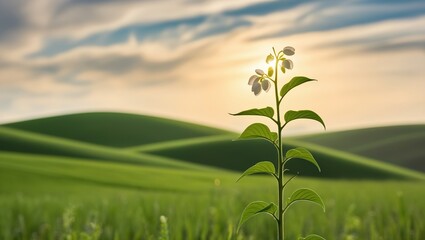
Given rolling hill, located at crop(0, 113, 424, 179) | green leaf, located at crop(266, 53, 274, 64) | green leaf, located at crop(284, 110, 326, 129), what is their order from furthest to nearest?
1. rolling hill, located at crop(0, 113, 424, 179)
2. green leaf, located at crop(266, 53, 274, 64)
3. green leaf, located at crop(284, 110, 326, 129)

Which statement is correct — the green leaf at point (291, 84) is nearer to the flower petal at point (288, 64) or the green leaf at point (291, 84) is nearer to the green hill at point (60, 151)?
the flower petal at point (288, 64)

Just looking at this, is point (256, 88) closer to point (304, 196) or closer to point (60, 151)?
point (304, 196)

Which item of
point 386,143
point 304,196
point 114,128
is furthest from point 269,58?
point 386,143

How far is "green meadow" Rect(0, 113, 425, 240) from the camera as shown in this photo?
4613 millimetres

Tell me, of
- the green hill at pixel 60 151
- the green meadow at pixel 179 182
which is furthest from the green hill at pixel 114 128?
the green hill at pixel 60 151

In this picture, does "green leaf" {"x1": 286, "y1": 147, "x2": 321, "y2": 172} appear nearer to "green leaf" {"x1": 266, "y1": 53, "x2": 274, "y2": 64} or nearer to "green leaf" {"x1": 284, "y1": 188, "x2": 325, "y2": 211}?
"green leaf" {"x1": 284, "y1": 188, "x2": 325, "y2": 211}

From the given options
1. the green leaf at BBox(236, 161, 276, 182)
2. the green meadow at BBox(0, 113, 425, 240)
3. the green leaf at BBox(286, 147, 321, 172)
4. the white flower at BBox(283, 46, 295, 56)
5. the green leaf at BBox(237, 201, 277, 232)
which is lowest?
the green leaf at BBox(237, 201, 277, 232)

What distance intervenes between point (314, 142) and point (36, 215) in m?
75.7

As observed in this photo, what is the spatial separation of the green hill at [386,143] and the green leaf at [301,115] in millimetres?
64404

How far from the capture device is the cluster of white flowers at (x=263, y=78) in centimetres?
103

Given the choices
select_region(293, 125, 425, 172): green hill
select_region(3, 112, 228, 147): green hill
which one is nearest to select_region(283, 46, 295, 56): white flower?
select_region(3, 112, 228, 147): green hill

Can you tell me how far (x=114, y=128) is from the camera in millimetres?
70438

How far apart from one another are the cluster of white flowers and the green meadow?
24.7 inches

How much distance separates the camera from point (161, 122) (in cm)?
7569
